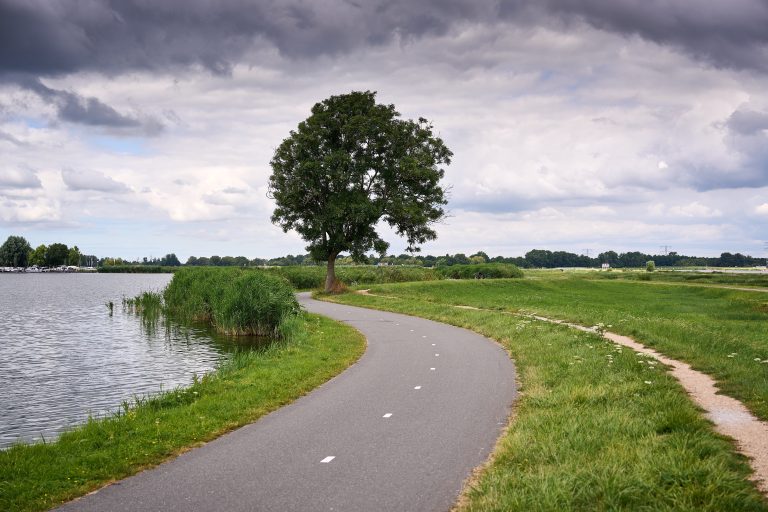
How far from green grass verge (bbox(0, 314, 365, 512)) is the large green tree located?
3195 centimetres

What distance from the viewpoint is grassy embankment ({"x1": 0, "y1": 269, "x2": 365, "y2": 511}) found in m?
8.02

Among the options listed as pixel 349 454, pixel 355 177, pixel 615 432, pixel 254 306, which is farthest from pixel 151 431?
pixel 355 177

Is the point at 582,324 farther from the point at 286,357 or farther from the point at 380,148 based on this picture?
the point at 380,148

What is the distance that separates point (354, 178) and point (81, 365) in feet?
105

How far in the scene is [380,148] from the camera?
51.3 metres

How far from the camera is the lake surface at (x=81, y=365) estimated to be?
47.4 ft

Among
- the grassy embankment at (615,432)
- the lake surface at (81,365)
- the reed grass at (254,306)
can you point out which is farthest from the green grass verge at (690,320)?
the lake surface at (81,365)

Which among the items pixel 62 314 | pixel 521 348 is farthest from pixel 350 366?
pixel 62 314

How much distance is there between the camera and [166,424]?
1073cm

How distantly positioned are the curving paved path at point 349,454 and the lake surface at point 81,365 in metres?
5.55

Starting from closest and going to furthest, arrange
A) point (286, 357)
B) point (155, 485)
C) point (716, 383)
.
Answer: point (155, 485) → point (716, 383) → point (286, 357)

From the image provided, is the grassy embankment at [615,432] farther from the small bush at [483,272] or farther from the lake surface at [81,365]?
the small bush at [483,272]

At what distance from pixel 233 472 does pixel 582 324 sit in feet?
65.3

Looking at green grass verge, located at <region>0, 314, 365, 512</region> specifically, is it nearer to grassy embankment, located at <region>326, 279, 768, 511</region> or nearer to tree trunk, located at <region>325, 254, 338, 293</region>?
grassy embankment, located at <region>326, 279, 768, 511</region>
